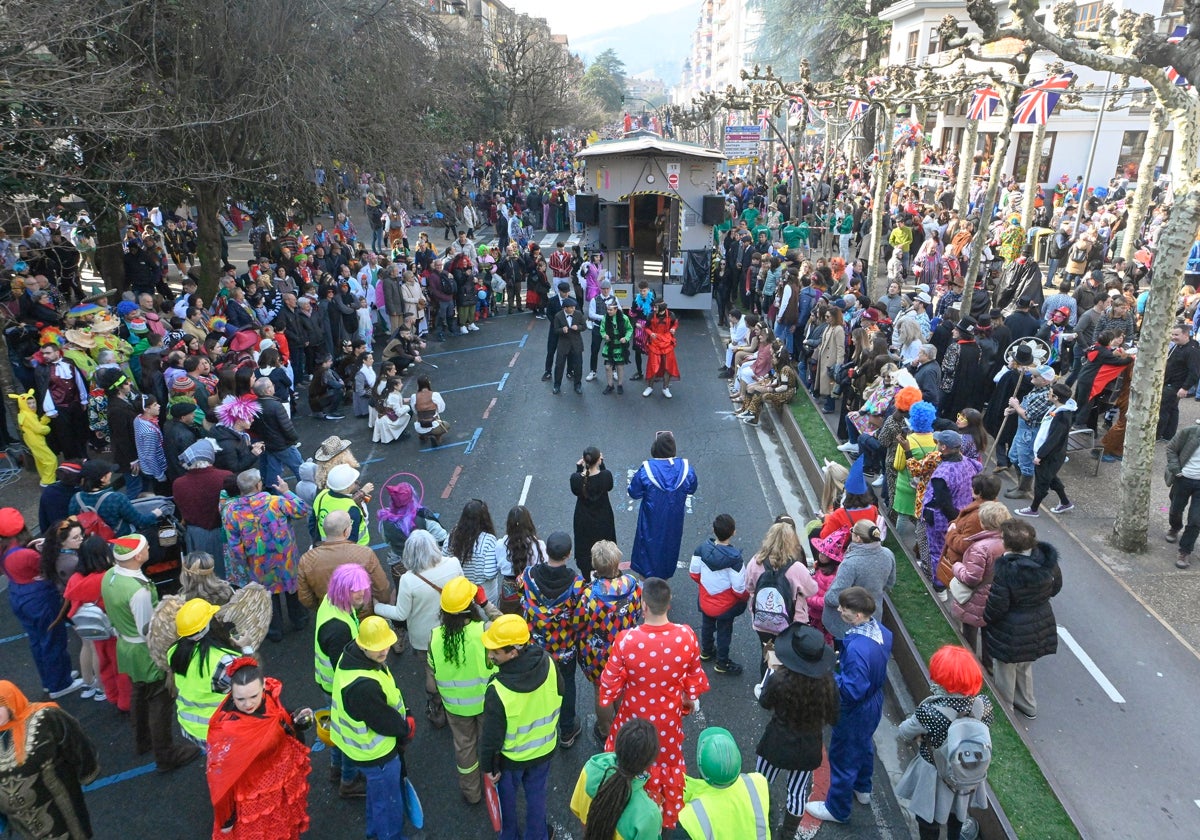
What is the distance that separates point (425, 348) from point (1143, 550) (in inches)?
494

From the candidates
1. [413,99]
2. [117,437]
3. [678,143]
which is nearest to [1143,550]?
[117,437]

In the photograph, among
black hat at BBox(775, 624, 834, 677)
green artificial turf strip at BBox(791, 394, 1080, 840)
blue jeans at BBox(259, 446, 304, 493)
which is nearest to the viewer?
black hat at BBox(775, 624, 834, 677)

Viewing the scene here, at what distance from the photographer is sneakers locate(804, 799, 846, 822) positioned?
15.7ft

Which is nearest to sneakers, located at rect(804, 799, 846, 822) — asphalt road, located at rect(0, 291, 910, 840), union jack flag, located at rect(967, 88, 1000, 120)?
asphalt road, located at rect(0, 291, 910, 840)

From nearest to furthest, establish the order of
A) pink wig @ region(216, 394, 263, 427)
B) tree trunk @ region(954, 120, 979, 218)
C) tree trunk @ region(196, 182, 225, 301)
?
1. pink wig @ region(216, 394, 263, 427)
2. tree trunk @ region(196, 182, 225, 301)
3. tree trunk @ region(954, 120, 979, 218)

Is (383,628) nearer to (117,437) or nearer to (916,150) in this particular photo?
(117,437)

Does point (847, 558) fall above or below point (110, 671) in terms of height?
above

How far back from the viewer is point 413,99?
1811cm

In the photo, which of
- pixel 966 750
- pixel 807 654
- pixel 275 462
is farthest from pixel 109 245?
pixel 966 750

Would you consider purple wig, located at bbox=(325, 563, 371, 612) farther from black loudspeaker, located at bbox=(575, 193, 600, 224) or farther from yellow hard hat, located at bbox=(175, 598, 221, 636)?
black loudspeaker, located at bbox=(575, 193, 600, 224)

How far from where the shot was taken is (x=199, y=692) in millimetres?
4262

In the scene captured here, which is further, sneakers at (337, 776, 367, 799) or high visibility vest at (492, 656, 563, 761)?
sneakers at (337, 776, 367, 799)

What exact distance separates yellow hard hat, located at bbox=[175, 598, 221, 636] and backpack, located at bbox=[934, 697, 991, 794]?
4.14 m

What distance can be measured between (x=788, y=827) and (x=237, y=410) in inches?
262
